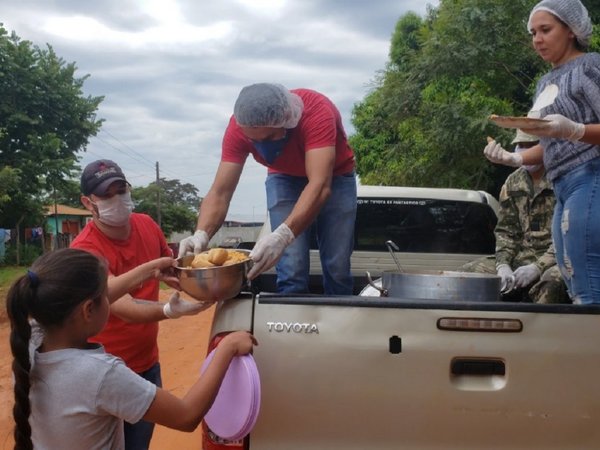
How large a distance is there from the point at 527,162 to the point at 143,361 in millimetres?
2189

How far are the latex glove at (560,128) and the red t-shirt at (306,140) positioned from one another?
1092 mm

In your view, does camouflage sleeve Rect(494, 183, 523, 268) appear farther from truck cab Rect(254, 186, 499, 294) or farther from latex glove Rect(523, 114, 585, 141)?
latex glove Rect(523, 114, 585, 141)

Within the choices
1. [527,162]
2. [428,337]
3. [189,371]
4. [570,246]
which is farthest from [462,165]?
[428,337]

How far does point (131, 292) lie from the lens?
9.61 ft

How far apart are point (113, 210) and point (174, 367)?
16.7ft

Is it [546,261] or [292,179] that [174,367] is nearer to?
[292,179]

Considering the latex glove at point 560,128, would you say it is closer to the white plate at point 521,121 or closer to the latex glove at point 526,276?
the white plate at point 521,121

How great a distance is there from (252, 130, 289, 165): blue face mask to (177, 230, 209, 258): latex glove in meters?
0.59

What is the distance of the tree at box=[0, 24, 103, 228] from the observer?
26219mm

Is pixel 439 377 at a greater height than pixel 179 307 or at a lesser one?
lesser

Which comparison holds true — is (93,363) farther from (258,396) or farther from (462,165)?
(462,165)

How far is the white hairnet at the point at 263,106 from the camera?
3.09 meters

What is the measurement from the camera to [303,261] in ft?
11.3

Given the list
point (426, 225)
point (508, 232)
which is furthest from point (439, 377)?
point (426, 225)
